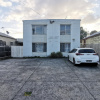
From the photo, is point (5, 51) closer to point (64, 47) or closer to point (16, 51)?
point (16, 51)

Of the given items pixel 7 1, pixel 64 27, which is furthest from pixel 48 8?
pixel 7 1

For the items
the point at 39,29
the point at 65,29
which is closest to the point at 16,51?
the point at 39,29

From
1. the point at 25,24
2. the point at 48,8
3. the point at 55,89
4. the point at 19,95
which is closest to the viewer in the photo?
the point at 19,95

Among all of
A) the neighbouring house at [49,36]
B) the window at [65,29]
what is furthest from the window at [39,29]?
the window at [65,29]

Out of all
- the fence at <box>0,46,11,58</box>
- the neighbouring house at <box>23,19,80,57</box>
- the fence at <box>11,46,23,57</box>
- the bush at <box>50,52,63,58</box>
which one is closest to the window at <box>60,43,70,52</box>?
the neighbouring house at <box>23,19,80,57</box>

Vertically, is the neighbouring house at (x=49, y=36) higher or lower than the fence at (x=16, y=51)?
higher

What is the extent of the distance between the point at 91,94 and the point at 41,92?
74.4 inches

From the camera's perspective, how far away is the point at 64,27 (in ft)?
41.5

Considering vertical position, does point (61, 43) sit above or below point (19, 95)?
above

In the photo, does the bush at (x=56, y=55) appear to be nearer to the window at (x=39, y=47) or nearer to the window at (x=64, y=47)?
the window at (x=64, y=47)

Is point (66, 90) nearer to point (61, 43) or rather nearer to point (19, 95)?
point (19, 95)

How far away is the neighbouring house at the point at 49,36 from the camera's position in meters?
12.4

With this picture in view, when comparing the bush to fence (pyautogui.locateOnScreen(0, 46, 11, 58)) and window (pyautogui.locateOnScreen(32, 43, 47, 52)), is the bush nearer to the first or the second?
window (pyautogui.locateOnScreen(32, 43, 47, 52))

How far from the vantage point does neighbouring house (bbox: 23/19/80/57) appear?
12398 millimetres
